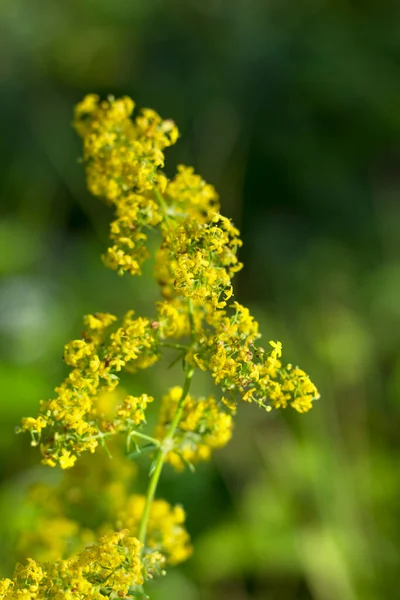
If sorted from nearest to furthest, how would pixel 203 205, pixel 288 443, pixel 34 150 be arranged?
pixel 203 205 → pixel 288 443 → pixel 34 150

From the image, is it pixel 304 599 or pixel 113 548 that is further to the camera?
pixel 304 599

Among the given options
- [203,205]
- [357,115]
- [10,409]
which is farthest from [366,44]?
A: [203,205]

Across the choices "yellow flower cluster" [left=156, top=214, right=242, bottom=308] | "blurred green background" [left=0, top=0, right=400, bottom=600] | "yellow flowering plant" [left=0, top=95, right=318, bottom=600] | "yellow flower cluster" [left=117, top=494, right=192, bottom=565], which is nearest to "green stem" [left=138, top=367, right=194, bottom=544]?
"yellow flowering plant" [left=0, top=95, right=318, bottom=600]

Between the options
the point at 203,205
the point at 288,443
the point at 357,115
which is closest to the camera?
the point at 203,205

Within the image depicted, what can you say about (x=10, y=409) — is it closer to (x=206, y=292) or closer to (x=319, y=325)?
(x=319, y=325)

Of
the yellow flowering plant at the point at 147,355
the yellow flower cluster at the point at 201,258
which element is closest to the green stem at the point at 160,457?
the yellow flowering plant at the point at 147,355

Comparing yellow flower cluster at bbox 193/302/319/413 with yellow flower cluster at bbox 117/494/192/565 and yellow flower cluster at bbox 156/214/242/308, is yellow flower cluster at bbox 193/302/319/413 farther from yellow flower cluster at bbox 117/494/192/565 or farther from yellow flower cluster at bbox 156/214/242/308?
yellow flower cluster at bbox 117/494/192/565

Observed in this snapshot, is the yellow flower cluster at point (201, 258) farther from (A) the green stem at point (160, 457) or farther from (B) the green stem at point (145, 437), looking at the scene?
(B) the green stem at point (145, 437)

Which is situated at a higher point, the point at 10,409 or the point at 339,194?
the point at 339,194
